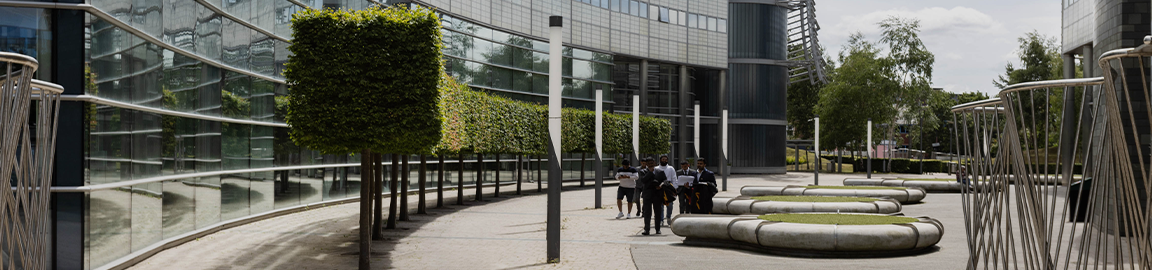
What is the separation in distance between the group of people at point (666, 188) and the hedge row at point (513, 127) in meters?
3.92

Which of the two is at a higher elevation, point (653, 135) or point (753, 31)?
point (753, 31)

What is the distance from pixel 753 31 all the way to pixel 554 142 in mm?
47188

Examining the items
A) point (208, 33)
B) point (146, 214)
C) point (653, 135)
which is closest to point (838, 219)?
point (146, 214)

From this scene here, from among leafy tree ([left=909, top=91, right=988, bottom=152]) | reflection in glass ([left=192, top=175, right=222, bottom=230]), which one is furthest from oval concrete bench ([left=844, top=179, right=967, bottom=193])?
leafy tree ([left=909, top=91, right=988, bottom=152])

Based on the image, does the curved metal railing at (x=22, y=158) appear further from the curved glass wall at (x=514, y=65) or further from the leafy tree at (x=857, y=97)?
the leafy tree at (x=857, y=97)

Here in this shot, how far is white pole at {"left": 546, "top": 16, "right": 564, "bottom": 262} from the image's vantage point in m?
12.3

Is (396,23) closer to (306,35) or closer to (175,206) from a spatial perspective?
(306,35)

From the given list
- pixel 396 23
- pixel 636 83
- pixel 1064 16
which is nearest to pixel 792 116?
pixel 636 83

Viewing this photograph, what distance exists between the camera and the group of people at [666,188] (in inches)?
640

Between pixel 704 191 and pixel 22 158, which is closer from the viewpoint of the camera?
pixel 22 158

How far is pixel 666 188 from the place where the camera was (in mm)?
16844

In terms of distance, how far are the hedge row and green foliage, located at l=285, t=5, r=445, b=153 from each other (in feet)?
3.15

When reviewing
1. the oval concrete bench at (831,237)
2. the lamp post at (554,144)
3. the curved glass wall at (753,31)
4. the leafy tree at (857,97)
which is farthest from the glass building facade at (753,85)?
the lamp post at (554,144)

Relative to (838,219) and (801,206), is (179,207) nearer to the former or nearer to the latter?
(838,219)
